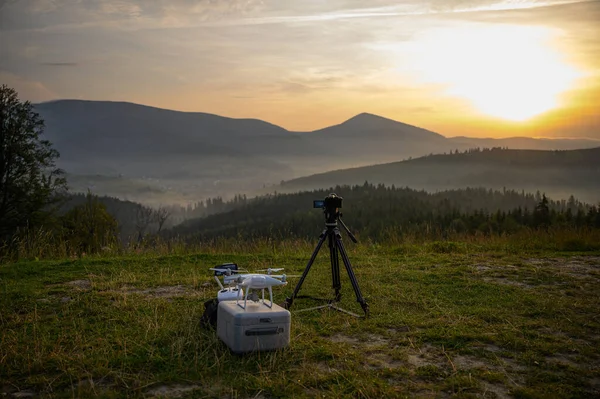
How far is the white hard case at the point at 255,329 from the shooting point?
5.17m

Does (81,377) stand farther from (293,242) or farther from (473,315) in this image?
(293,242)

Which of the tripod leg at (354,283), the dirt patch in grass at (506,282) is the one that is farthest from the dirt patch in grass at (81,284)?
the dirt patch in grass at (506,282)

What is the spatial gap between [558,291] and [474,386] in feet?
15.5

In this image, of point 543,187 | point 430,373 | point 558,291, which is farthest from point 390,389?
point 543,187

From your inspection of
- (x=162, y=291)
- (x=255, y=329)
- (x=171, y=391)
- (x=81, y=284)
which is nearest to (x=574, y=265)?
(x=162, y=291)

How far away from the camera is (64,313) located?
684 cm

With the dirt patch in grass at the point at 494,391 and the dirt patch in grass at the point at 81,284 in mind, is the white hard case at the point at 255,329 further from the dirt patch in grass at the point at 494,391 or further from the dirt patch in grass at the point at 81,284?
the dirt patch in grass at the point at 81,284

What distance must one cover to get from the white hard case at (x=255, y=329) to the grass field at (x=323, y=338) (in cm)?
12

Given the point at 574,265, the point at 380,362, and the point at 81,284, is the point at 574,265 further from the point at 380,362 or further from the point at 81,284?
the point at 81,284

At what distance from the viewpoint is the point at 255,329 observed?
521 cm

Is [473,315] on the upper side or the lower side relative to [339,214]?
lower

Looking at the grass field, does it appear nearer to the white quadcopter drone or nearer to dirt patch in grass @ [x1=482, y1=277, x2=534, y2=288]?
dirt patch in grass @ [x1=482, y1=277, x2=534, y2=288]

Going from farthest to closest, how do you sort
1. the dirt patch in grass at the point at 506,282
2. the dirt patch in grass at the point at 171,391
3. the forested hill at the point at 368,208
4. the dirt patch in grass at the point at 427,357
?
the forested hill at the point at 368,208 < the dirt patch in grass at the point at 506,282 < the dirt patch in grass at the point at 427,357 < the dirt patch in grass at the point at 171,391

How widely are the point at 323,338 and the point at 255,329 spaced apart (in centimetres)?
100
